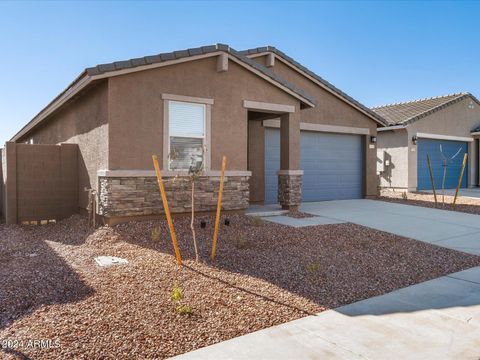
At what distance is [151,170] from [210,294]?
475cm

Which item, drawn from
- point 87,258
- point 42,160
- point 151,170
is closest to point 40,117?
point 42,160

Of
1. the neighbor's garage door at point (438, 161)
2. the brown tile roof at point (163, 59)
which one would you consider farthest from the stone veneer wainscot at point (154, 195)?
the neighbor's garage door at point (438, 161)

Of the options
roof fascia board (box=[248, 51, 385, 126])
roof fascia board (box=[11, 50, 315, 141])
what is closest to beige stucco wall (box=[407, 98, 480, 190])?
roof fascia board (box=[248, 51, 385, 126])

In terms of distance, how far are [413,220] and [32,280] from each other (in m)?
9.43

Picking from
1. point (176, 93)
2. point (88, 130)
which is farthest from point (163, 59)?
point (88, 130)

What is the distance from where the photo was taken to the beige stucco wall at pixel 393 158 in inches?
750

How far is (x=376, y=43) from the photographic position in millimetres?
16672

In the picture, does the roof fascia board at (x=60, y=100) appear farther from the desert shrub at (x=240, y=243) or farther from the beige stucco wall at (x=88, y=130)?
the desert shrub at (x=240, y=243)

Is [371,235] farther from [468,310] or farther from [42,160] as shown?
[42,160]

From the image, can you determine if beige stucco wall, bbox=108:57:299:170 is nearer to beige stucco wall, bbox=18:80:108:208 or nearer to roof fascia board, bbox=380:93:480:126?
beige stucco wall, bbox=18:80:108:208

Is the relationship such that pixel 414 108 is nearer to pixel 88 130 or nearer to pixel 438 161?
pixel 438 161

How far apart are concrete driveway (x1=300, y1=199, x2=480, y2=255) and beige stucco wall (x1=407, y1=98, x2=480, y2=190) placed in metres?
5.72

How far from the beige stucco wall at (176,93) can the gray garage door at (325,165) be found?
9.45 feet

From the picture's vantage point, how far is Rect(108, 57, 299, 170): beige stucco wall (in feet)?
28.7
